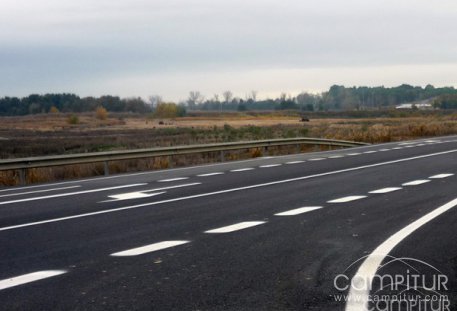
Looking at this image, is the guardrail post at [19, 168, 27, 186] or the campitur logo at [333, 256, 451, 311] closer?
the campitur logo at [333, 256, 451, 311]

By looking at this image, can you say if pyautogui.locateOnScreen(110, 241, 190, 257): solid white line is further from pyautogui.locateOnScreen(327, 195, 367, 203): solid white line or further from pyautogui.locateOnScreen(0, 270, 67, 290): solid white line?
pyautogui.locateOnScreen(327, 195, 367, 203): solid white line

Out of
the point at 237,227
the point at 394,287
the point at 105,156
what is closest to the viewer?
the point at 394,287

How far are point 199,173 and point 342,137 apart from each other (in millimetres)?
24519

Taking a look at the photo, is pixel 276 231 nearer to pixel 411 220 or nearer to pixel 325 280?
pixel 411 220

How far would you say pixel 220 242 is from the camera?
9961mm

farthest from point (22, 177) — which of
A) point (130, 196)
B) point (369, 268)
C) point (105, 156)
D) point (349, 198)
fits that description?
point (369, 268)

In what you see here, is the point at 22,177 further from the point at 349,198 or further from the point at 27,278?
the point at 27,278

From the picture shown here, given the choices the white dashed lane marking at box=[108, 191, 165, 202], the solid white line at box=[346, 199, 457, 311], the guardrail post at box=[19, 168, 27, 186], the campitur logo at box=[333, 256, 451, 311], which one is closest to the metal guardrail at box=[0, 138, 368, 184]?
the guardrail post at box=[19, 168, 27, 186]

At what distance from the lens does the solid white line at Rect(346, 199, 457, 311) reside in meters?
6.70

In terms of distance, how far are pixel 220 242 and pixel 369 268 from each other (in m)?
2.47

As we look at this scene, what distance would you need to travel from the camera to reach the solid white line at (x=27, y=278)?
7.62m

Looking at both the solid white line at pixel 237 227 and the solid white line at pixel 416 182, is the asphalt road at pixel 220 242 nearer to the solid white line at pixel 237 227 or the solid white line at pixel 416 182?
the solid white line at pixel 237 227

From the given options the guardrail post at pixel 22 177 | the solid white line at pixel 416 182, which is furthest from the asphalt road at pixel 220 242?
the guardrail post at pixel 22 177

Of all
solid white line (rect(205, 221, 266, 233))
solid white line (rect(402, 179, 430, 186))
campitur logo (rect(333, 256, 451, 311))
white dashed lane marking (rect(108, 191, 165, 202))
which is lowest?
solid white line (rect(402, 179, 430, 186))
